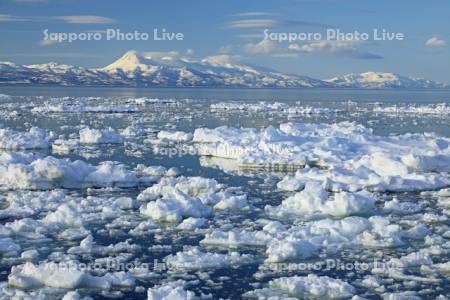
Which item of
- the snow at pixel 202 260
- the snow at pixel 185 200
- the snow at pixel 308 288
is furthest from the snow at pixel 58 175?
the snow at pixel 308 288

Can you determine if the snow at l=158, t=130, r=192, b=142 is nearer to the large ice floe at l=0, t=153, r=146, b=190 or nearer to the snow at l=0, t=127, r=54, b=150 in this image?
the snow at l=0, t=127, r=54, b=150

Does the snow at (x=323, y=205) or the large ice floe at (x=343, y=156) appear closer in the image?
the snow at (x=323, y=205)

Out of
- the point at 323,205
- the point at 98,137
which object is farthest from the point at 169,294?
the point at 98,137

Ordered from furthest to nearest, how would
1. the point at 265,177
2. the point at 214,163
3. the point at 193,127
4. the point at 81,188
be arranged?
the point at 193,127, the point at 214,163, the point at 265,177, the point at 81,188

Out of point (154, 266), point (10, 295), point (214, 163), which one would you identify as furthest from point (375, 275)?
point (214, 163)

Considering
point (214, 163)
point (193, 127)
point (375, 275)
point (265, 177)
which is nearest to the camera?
point (375, 275)

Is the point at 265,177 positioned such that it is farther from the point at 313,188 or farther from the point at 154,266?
the point at 154,266

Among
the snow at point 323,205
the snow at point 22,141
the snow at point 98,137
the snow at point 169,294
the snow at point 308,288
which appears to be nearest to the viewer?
the snow at point 169,294

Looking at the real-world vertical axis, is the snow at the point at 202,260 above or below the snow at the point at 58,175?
below

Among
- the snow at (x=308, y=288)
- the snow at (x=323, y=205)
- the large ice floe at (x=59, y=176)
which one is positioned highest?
the large ice floe at (x=59, y=176)

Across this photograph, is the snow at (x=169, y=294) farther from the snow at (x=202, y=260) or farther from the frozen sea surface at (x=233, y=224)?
the snow at (x=202, y=260)
